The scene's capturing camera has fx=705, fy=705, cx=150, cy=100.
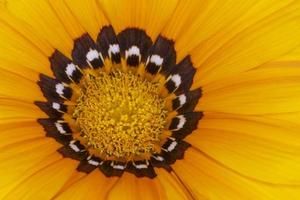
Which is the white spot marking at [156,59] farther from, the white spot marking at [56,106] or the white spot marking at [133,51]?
the white spot marking at [56,106]

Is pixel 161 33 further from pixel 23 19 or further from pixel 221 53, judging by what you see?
pixel 23 19

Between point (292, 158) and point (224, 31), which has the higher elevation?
point (224, 31)

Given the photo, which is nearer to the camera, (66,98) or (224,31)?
(224,31)

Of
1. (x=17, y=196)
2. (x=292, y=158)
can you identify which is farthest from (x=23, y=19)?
(x=292, y=158)

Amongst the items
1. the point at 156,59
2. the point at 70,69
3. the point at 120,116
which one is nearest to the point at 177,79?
the point at 156,59

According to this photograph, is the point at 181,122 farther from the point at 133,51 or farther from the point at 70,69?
the point at 70,69

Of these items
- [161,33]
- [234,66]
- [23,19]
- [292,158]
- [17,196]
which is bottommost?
[292,158]

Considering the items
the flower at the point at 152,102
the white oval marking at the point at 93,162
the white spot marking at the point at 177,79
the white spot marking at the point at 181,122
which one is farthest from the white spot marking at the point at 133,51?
the white oval marking at the point at 93,162
